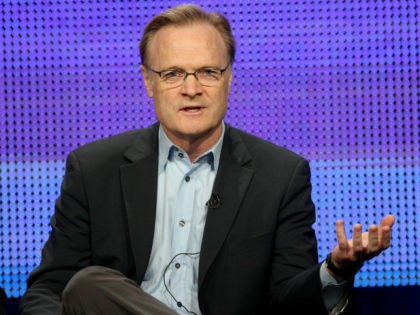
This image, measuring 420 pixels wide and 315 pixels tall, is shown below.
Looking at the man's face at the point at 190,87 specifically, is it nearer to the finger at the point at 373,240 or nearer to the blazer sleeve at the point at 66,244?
the blazer sleeve at the point at 66,244

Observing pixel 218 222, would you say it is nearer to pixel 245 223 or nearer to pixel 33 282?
pixel 245 223

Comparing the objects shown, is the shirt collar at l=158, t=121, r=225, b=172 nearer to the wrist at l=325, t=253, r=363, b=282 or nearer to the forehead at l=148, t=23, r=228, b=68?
the forehead at l=148, t=23, r=228, b=68

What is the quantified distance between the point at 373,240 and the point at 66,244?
900 mm

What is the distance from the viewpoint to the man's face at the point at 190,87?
244 cm

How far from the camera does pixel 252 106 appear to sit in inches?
130

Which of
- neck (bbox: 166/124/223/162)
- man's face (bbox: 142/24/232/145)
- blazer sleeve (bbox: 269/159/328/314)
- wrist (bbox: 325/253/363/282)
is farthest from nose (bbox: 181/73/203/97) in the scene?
wrist (bbox: 325/253/363/282)

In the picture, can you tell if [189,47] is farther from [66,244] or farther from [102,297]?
[102,297]

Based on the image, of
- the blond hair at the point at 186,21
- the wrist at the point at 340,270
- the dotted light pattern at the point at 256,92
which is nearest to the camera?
the wrist at the point at 340,270

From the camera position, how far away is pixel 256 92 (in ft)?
10.9

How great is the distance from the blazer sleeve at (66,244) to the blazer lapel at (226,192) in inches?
14.1

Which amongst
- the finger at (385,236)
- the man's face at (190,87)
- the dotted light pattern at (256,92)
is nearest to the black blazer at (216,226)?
the man's face at (190,87)

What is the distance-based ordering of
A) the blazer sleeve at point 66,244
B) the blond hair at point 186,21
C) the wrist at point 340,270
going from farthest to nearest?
the blond hair at point 186,21 < the blazer sleeve at point 66,244 < the wrist at point 340,270

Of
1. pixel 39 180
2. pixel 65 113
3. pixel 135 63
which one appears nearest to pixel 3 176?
pixel 39 180

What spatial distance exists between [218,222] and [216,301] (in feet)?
0.72
